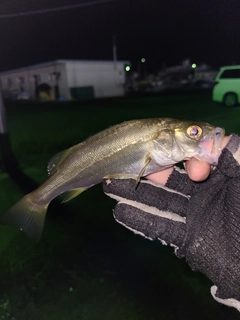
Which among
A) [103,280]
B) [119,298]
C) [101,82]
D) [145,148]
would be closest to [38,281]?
[103,280]

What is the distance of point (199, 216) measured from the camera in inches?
104

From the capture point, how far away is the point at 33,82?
127ft

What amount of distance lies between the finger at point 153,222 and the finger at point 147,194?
0.24ft

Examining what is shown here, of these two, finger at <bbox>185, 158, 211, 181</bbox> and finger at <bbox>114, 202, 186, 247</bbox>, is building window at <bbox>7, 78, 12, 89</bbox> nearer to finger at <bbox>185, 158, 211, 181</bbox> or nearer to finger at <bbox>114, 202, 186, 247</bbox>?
finger at <bbox>114, 202, 186, 247</bbox>

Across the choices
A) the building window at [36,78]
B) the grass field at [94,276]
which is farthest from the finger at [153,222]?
the building window at [36,78]

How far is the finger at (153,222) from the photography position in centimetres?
264

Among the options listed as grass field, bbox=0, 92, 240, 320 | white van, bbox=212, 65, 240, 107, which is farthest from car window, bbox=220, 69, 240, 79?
grass field, bbox=0, 92, 240, 320

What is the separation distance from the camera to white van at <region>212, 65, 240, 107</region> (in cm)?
1560

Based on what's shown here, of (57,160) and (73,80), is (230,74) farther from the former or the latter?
(73,80)

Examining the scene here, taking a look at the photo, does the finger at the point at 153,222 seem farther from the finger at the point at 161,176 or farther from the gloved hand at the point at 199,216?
the finger at the point at 161,176

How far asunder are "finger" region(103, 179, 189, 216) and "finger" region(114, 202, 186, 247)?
0.07 m

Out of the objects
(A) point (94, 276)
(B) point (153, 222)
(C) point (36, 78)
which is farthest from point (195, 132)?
(C) point (36, 78)

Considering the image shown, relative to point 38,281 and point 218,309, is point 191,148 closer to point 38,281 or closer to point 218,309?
point 218,309

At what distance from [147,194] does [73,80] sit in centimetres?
3333
